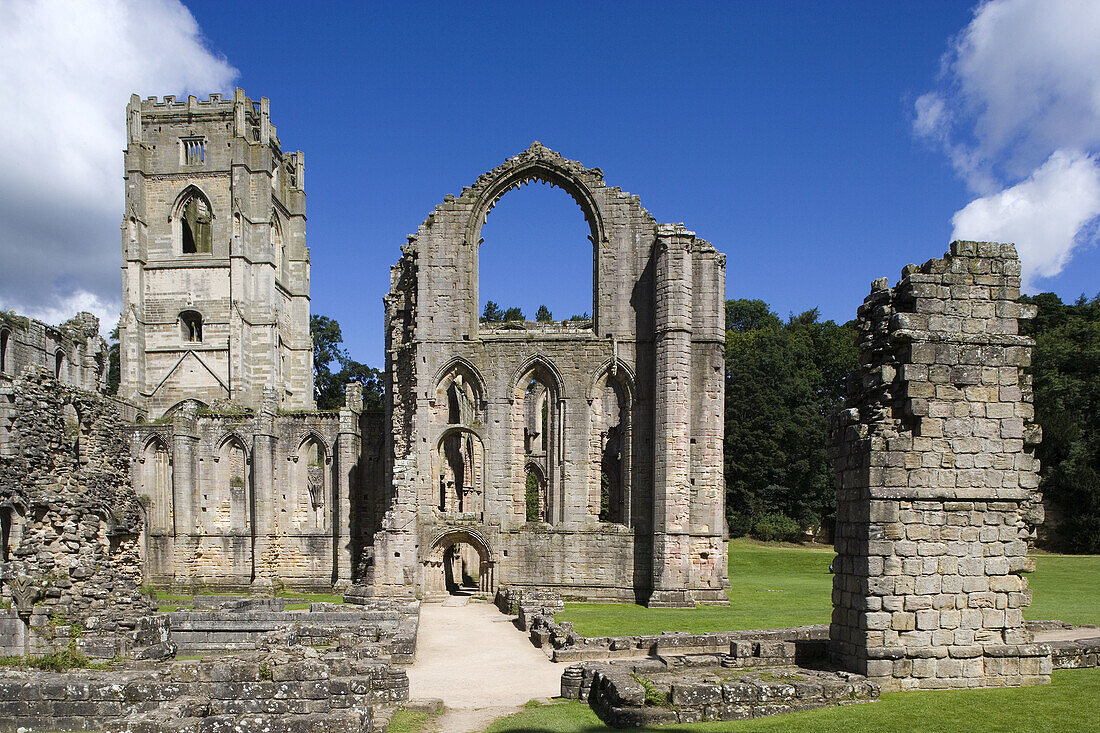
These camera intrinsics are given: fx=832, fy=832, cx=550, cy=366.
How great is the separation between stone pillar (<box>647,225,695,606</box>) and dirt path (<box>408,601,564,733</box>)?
201 inches

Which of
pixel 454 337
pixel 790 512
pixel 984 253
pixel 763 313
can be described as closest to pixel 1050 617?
pixel 984 253

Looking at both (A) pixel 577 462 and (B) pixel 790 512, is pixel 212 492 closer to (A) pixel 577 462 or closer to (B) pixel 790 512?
(A) pixel 577 462

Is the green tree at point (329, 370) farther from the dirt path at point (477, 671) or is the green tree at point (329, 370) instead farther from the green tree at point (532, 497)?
the dirt path at point (477, 671)

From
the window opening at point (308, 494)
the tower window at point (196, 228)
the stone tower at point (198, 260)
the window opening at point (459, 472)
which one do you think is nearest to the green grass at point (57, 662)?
the window opening at point (459, 472)

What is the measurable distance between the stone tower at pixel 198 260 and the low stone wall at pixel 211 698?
99.9 ft

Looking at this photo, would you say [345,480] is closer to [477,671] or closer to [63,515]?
[63,515]

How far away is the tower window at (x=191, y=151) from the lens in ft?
131

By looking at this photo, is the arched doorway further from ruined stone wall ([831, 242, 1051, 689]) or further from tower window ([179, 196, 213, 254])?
tower window ([179, 196, 213, 254])

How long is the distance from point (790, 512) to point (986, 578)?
37.0m

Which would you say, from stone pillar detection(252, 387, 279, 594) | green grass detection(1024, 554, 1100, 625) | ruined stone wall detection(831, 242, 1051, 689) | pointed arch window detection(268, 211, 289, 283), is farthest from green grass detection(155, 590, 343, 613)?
pointed arch window detection(268, 211, 289, 283)

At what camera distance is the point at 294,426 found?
29094mm

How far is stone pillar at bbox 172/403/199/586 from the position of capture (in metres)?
28.8

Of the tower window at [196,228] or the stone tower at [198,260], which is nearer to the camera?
the stone tower at [198,260]

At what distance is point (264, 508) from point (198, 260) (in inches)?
643
